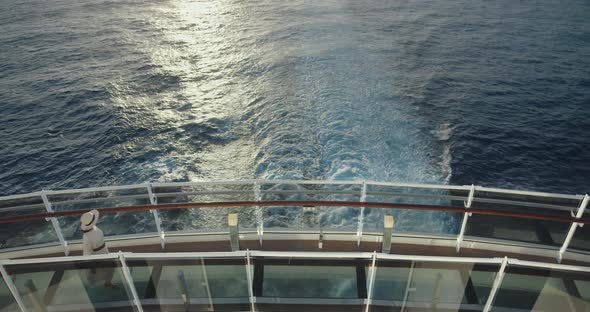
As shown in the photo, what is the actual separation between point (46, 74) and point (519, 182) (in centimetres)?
3650

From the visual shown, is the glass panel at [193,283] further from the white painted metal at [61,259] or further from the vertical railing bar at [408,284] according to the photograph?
the vertical railing bar at [408,284]

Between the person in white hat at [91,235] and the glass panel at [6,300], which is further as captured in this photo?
the person in white hat at [91,235]

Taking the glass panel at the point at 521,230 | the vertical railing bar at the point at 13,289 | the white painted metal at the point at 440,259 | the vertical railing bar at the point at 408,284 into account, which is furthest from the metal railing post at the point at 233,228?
the glass panel at the point at 521,230

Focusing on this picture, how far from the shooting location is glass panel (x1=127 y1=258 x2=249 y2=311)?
190 inches

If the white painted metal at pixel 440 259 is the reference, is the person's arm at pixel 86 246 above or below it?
below

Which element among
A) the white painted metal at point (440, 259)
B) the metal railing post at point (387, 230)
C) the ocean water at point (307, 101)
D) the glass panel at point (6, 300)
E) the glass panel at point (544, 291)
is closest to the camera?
the white painted metal at point (440, 259)

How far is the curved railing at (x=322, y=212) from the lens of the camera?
608 centimetres

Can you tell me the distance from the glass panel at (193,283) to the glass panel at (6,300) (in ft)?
5.26

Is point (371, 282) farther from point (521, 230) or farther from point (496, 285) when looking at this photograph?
point (521, 230)

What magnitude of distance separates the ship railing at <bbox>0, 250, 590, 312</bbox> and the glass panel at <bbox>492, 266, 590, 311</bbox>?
1 centimetres

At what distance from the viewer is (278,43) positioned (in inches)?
1410

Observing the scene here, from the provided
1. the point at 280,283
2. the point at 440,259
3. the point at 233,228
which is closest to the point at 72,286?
the point at 233,228

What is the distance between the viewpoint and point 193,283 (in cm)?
497

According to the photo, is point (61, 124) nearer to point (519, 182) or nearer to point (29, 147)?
point (29, 147)
